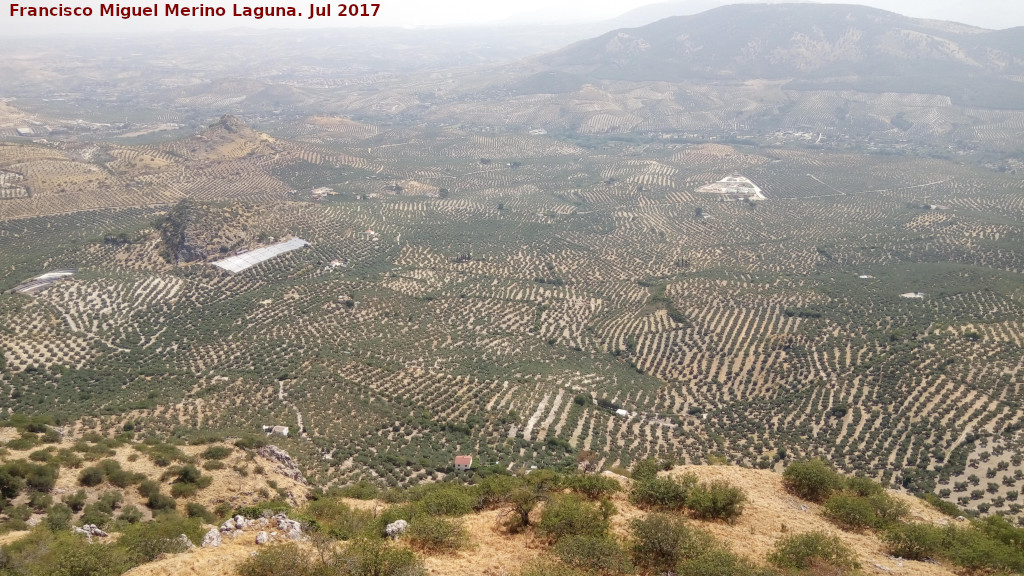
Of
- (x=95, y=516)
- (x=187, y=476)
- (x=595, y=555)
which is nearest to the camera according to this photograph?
(x=595, y=555)

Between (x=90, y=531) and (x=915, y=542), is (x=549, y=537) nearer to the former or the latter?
(x=915, y=542)

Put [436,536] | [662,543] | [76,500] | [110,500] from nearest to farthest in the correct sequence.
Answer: [662,543] → [436,536] → [76,500] → [110,500]

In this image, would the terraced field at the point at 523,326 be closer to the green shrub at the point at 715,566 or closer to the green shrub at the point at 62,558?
the green shrub at the point at 62,558

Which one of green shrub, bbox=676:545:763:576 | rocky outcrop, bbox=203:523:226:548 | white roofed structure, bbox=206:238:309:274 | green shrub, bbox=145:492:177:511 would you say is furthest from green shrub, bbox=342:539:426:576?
white roofed structure, bbox=206:238:309:274

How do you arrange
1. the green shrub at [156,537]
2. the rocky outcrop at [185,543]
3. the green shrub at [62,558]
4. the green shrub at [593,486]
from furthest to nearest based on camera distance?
the green shrub at [593,486] → the rocky outcrop at [185,543] → the green shrub at [156,537] → the green shrub at [62,558]

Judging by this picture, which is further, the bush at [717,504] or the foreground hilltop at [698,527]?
the bush at [717,504]

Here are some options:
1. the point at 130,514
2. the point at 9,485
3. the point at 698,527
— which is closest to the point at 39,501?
the point at 9,485

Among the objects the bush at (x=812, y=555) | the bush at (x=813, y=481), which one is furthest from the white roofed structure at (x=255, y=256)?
the bush at (x=812, y=555)
